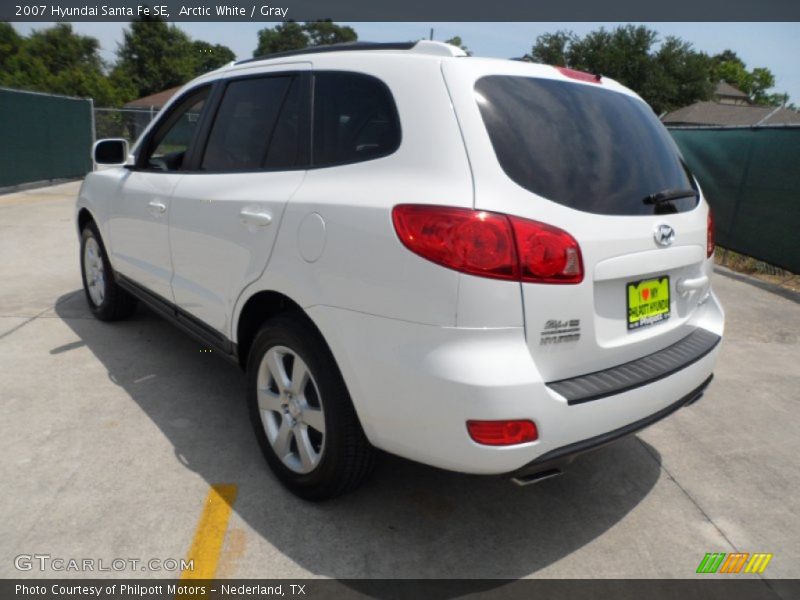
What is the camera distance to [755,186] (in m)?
8.10

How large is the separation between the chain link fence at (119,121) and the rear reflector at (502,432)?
55.9 ft

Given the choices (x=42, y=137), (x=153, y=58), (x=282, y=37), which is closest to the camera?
(x=42, y=137)

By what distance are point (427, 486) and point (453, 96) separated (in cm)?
172

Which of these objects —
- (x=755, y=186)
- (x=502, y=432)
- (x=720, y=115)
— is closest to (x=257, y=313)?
(x=502, y=432)

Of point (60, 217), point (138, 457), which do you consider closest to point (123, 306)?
point (138, 457)

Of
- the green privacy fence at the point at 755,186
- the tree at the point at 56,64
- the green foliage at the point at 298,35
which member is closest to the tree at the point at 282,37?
the green foliage at the point at 298,35

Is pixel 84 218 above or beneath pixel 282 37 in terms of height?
beneath

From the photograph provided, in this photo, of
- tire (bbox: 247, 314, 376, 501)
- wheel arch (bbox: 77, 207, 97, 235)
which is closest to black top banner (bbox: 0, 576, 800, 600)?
tire (bbox: 247, 314, 376, 501)

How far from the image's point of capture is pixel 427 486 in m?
2.84

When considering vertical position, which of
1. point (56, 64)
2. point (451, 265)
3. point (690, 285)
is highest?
point (56, 64)

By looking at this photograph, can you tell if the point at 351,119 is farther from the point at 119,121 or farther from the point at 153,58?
the point at 153,58

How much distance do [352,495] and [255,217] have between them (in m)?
1.29

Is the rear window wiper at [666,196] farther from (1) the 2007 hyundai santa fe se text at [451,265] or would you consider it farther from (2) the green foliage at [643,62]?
(2) the green foliage at [643,62]

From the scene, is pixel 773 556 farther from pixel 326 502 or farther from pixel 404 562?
pixel 326 502
